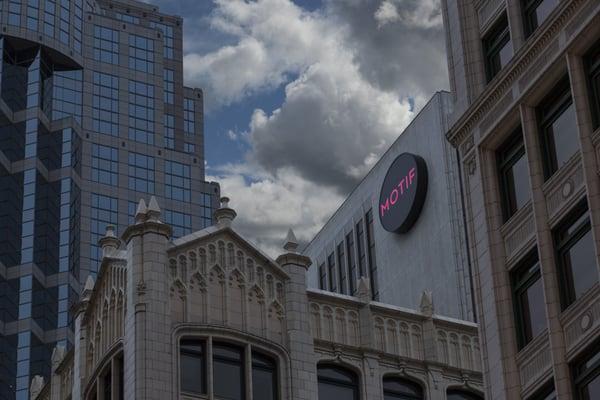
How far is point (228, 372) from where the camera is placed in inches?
2028

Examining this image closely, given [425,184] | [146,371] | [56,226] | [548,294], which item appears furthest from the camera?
[56,226]

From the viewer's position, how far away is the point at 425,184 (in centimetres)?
9019

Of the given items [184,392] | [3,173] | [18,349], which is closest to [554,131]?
[184,392]

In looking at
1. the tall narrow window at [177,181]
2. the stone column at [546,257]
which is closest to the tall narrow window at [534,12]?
the stone column at [546,257]

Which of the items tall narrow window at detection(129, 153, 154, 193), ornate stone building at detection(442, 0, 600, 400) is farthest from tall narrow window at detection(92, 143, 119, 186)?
ornate stone building at detection(442, 0, 600, 400)

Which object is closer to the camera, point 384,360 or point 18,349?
point 384,360

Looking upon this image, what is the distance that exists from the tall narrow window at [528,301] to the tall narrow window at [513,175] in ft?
5.95

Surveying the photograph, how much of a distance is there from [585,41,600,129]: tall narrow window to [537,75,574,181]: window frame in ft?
2.50

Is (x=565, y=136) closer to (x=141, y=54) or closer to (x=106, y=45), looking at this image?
(x=106, y=45)

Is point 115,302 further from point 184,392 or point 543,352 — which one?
point 543,352

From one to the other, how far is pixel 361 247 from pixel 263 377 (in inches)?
1918

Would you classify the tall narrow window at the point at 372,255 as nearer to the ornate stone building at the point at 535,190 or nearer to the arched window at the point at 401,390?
the arched window at the point at 401,390

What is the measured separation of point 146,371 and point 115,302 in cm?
488

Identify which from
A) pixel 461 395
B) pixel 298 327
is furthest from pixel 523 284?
pixel 461 395
